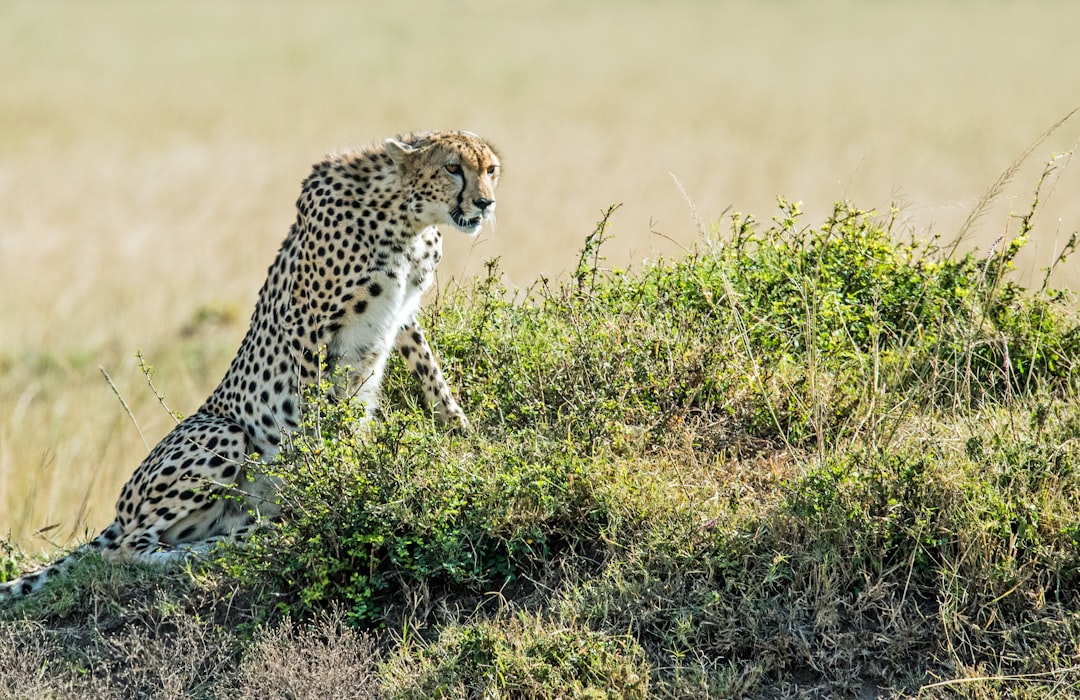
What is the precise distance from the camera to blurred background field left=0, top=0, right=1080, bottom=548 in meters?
9.41

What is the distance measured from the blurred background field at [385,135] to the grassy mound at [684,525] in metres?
0.58

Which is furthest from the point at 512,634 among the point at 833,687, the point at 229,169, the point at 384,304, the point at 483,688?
the point at 229,169

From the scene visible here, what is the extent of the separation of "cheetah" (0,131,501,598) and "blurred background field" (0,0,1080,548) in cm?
36

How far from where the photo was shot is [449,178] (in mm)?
4578

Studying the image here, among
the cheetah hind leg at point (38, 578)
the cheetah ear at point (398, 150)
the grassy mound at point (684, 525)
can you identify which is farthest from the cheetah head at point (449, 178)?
the cheetah hind leg at point (38, 578)

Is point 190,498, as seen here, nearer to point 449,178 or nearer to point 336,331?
point 336,331

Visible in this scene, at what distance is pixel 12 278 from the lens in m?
12.0

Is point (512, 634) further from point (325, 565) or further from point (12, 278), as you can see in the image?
point (12, 278)

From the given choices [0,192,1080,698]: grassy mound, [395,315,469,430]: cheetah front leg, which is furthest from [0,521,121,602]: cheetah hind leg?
[395,315,469,430]: cheetah front leg

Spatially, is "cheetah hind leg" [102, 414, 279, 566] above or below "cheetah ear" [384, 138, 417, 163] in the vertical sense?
below

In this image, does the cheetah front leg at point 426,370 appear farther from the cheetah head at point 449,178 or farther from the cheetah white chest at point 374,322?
the cheetah head at point 449,178

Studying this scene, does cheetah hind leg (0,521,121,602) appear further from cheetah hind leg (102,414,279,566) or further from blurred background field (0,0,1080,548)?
blurred background field (0,0,1080,548)

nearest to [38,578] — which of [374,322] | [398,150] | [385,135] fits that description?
[374,322]

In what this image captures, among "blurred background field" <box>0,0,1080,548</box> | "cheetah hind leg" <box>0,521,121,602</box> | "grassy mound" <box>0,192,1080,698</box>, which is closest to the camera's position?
"grassy mound" <box>0,192,1080,698</box>
